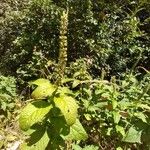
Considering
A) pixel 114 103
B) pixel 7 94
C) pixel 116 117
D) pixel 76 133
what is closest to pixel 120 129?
pixel 116 117

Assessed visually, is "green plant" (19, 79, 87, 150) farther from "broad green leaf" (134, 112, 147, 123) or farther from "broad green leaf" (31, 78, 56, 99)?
"broad green leaf" (134, 112, 147, 123)

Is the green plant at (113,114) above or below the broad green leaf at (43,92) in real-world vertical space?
below

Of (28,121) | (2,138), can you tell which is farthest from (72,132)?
(2,138)

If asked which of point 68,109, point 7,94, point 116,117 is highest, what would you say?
point 68,109

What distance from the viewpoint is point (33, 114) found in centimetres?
276

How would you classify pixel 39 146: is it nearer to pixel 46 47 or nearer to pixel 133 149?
pixel 133 149

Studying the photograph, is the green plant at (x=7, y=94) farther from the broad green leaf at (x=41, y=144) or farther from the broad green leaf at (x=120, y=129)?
the broad green leaf at (x=41, y=144)

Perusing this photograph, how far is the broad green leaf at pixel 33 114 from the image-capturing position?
2.74m

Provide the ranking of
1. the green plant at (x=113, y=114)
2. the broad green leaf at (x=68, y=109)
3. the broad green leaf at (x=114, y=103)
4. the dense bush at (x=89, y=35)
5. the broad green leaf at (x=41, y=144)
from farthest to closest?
the dense bush at (x=89, y=35)
the broad green leaf at (x=114, y=103)
the green plant at (x=113, y=114)
the broad green leaf at (x=41, y=144)
the broad green leaf at (x=68, y=109)

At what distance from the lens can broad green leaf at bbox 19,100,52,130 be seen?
8.99 feet

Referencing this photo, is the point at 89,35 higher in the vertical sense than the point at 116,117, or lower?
higher

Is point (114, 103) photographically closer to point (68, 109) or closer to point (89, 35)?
point (68, 109)

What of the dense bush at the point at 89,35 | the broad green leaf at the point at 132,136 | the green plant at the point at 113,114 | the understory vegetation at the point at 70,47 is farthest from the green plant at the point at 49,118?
the dense bush at the point at 89,35

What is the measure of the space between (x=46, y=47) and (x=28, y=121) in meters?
3.59
